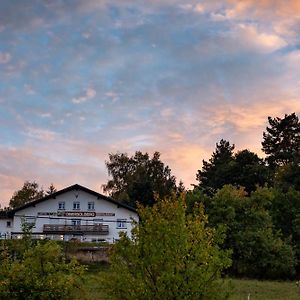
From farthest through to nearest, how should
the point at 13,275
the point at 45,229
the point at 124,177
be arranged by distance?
the point at 124,177 → the point at 45,229 → the point at 13,275

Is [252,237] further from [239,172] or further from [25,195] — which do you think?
[25,195]

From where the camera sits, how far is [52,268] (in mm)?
15203

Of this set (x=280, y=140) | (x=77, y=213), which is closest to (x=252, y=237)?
(x=77, y=213)

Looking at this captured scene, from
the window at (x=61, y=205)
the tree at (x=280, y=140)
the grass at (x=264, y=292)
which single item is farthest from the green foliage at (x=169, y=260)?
the tree at (x=280, y=140)

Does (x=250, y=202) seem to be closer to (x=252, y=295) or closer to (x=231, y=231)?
(x=231, y=231)

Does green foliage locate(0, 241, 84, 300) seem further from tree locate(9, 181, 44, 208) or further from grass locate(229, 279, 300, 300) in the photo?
tree locate(9, 181, 44, 208)

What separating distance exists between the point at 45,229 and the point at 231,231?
25812 mm

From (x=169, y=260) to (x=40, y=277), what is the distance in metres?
4.33

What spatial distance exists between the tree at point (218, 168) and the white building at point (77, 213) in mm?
21558

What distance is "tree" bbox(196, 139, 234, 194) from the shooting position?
8881 centimetres

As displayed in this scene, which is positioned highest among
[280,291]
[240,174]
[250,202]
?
[240,174]

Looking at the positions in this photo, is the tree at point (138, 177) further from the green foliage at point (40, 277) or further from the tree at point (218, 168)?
the green foliage at point (40, 277)

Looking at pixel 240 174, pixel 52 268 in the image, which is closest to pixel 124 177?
pixel 240 174

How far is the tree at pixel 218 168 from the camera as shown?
88812mm
